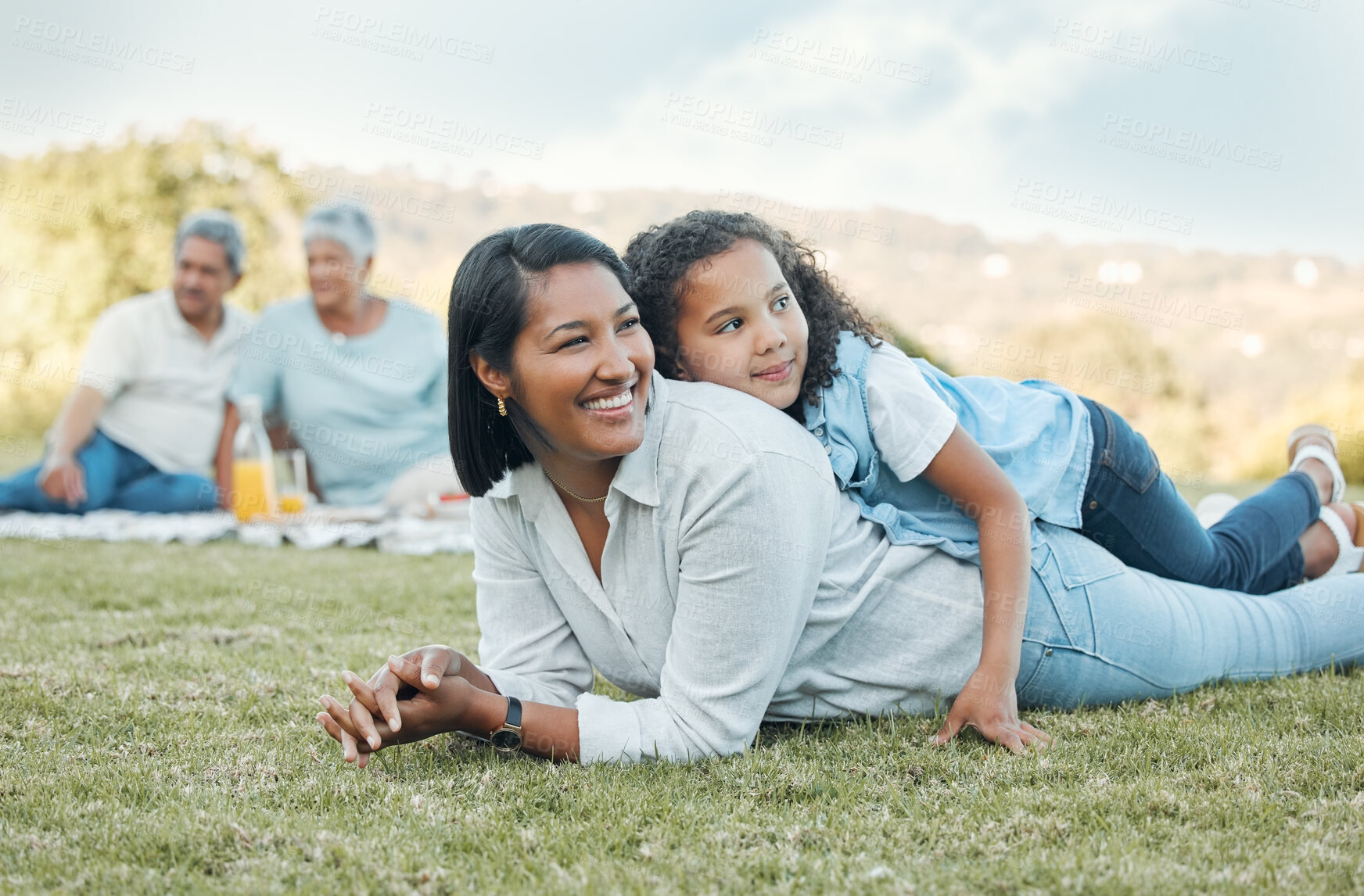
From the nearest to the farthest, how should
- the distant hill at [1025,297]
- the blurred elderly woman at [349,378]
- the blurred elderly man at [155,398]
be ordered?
the blurred elderly woman at [349,378]
the blurred elderly man at [155,398]
the distant hill at [1025,297]

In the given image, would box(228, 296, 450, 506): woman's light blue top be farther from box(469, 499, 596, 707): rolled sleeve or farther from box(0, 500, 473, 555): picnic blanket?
box(469, 499, 596, 707): rolled sleeve

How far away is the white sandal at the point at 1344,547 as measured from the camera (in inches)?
149

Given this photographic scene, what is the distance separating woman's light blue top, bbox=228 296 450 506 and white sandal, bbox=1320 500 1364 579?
5.95m

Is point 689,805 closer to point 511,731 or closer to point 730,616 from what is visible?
point 730,616

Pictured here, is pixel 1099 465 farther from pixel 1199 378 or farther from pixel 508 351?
pixel 1199 378

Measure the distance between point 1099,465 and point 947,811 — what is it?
138cm

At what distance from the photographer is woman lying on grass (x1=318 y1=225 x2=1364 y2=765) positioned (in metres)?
2.38

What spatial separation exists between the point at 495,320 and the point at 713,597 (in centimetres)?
81

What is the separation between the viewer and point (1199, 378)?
1747cm

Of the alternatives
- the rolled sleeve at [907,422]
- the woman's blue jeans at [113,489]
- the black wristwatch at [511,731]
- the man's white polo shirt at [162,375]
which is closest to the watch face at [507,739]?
the black wristwatch at [511,731]

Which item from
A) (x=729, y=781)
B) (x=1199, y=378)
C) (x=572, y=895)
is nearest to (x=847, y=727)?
(x=729, y=781)

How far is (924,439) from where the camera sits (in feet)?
8.79

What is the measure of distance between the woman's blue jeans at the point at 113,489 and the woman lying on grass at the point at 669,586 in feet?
20.3

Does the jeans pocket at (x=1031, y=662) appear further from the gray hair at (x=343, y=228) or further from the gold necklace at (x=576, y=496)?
the gray hair at (x=343, y=228)
